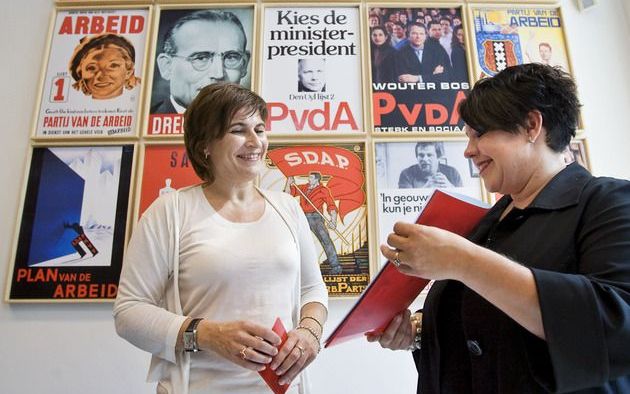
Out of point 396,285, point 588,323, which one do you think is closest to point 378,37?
point 396,285

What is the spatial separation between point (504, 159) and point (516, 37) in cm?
118

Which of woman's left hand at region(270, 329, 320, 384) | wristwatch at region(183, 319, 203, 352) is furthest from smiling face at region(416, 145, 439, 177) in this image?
wristwatch at region(183, 319, 203, 352)

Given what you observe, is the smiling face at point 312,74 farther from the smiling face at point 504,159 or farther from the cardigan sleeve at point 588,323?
the cardigan sleeve at point 588,323

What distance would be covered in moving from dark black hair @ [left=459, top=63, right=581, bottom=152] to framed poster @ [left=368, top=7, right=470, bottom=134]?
790 mm

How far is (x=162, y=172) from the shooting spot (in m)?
1.49

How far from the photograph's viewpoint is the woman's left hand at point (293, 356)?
805 mm

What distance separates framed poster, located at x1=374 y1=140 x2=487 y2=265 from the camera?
58.5 inches

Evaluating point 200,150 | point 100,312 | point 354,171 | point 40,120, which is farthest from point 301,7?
point 100,312

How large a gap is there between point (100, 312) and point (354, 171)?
98 centimetres

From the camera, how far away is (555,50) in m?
1.66

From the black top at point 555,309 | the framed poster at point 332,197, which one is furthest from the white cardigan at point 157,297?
the framed poster at point 332,197

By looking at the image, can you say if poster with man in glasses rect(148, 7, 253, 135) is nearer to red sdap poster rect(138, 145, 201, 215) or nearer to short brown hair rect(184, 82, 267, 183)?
red sdap poster rect(138, 145, 201, 215)

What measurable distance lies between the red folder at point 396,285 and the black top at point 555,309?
42mm

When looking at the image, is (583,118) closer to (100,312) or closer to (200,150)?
(200,150)
